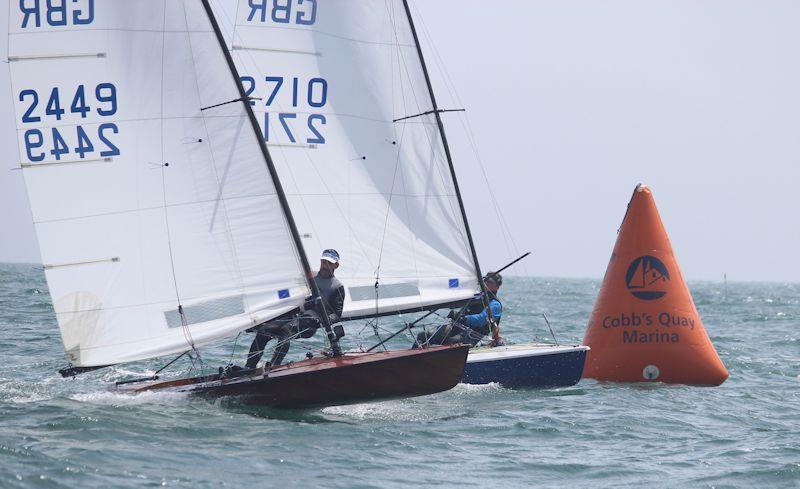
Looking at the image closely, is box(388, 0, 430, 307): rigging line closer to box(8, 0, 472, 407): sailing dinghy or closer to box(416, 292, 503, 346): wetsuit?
box(416, 292, 503, 346): wetsuit

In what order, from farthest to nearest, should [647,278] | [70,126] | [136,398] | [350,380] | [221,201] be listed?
[647,278] → [221,201] → [136,398] → [70,126] → [350,380]

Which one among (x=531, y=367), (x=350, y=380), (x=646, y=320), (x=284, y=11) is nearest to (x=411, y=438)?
(x=350, y=380)

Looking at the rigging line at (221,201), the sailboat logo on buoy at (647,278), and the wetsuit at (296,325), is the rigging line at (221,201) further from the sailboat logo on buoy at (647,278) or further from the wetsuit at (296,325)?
the sailboat logo on buoy at (647,278)

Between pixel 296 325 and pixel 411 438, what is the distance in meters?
2.11

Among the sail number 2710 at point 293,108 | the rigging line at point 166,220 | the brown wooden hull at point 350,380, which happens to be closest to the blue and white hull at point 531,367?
the brown wooden hull at point 350,380

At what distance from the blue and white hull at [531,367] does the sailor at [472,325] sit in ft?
2.05

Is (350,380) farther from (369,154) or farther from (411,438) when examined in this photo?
(369,154)

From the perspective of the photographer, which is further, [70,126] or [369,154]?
[369,154]

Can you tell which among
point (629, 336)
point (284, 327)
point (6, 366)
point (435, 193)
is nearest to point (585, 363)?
point (629, 336)

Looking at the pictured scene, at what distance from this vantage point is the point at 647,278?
13148 millimetres

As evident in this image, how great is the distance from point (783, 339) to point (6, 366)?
590 inches

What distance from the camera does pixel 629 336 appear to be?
42.8 feet

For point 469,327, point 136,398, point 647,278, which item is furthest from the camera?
point 469,327

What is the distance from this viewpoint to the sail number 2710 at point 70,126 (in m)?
10.2
